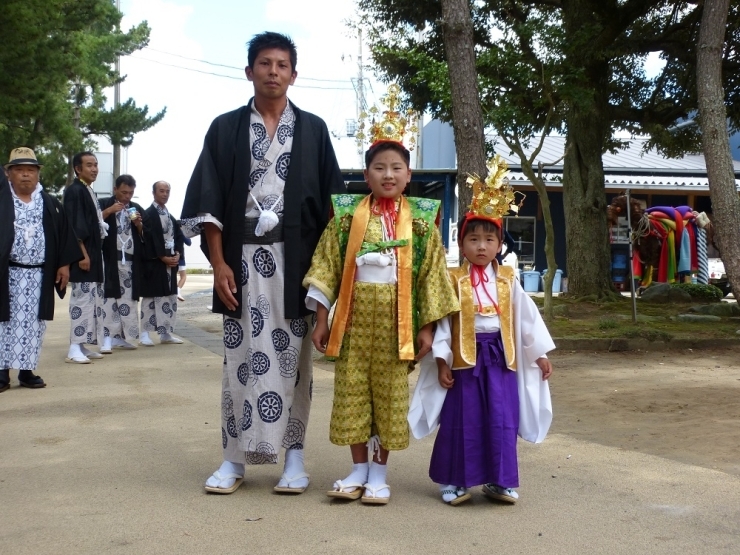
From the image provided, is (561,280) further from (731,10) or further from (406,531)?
(406,531)

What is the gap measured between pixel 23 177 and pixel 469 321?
465 centimetres

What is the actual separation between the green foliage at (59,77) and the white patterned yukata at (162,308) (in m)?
6.47

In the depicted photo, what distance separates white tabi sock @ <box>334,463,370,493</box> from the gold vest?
2.11 feet

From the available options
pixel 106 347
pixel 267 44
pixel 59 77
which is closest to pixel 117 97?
pixel 59 77

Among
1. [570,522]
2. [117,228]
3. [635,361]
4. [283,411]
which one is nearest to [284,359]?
[283,411]

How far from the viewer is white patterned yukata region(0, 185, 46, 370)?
24.0 ft

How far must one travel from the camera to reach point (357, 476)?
4.32 metres

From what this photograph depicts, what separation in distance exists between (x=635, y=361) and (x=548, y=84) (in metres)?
4.66

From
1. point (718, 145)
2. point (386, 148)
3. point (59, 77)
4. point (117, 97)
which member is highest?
point (117, 97)

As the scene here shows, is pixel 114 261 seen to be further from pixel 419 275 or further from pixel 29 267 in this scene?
pixel 419 275

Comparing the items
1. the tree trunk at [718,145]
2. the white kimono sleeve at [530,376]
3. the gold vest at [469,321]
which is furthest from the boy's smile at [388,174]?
the tree trunk at [718,145]

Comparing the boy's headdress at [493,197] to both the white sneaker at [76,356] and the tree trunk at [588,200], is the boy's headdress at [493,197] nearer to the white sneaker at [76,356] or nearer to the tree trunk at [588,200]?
the white sneaker at [76,356]

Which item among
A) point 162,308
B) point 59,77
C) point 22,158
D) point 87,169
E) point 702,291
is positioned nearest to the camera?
point 22,158

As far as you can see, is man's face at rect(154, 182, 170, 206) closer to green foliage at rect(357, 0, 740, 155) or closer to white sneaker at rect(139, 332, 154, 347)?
white sneaker at rect(139, 332, 154, 347)
